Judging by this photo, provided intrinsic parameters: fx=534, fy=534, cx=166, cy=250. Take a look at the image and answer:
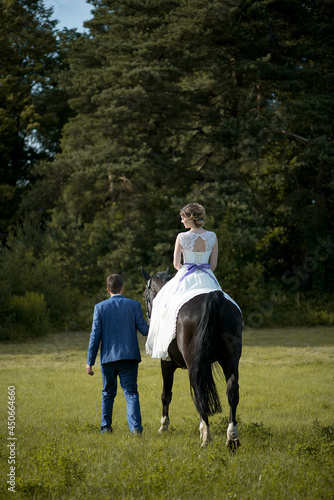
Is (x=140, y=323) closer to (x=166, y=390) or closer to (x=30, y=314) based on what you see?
(x=166, y=390)

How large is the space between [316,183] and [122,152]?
8216mm

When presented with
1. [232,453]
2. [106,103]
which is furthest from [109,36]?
[232,453]

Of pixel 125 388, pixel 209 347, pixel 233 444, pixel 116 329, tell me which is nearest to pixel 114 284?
pixel 116 329

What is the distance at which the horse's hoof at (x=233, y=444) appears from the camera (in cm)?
485

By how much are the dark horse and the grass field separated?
37 cm

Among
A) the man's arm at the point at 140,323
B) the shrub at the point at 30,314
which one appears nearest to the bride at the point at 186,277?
the man's arm at the point at 140,323

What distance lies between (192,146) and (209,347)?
18603 mm

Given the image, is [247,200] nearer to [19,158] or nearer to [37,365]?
[37,365]

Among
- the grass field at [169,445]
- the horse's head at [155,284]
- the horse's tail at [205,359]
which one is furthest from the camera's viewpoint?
the horse's head at [155,284]

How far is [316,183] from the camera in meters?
22.3

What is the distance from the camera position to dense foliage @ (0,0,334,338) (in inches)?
776

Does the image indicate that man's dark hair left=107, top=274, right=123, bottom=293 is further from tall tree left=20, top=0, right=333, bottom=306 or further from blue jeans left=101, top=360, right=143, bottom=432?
tall tree left=20, top=0, right=333, bottom=306

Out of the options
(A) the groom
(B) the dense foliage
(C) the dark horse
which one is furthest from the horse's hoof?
(B) the dense foliage

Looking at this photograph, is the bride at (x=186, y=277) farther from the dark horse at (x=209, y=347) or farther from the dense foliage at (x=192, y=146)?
the dense foliage at (x=192, y=146)
